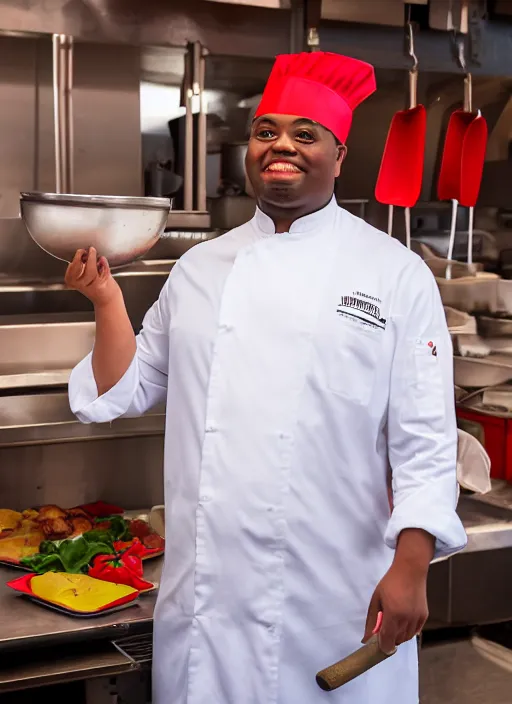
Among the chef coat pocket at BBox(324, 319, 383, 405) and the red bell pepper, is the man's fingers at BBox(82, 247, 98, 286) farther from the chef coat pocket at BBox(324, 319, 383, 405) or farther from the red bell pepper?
the red bell pepper

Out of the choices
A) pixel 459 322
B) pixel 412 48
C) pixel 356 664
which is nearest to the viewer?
pixel 356 664

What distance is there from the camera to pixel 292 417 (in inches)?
58.3

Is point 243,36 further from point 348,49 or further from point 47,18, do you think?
point 47,18

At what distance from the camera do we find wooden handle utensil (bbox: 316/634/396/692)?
1347 mm

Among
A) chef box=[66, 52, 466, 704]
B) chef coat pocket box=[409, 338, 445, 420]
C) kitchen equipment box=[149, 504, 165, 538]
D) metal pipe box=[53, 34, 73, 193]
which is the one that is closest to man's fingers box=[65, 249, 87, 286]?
chef box=[66, 52, 466, 704]

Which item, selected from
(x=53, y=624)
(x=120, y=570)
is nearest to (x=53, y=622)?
(x=53, y=624)

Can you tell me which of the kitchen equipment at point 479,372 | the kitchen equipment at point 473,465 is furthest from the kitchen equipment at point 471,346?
the kitchen equipment at point 473,465

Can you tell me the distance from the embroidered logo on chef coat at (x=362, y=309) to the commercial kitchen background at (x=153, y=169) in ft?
2.57

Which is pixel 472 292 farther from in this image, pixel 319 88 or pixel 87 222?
pixel 87 222

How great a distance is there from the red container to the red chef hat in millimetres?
1202

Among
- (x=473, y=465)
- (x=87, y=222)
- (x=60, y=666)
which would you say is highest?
(x=87, y=222)

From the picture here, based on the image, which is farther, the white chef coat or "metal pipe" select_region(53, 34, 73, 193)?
"metal pipe" select_region(53, 34, 73, 193)

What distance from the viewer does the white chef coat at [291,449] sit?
148 cm

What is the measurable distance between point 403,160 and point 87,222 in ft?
3.56
